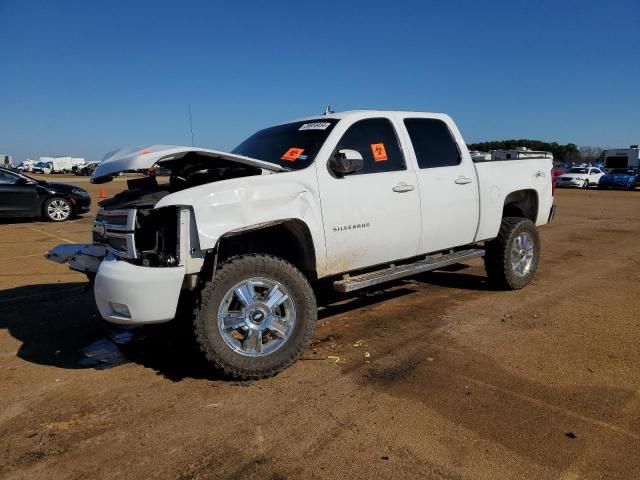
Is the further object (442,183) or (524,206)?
(524,206)

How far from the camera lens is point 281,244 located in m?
4.45

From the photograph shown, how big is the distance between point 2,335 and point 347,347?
3322 mm

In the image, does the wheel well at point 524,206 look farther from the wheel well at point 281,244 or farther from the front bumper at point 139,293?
the front bumper at point 139,293

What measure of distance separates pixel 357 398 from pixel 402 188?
2.11 m

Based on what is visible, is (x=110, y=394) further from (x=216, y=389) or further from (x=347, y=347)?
(x=347, y=347)

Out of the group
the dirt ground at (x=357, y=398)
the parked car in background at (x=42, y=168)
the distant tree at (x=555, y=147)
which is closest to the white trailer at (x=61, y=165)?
the parked car in background at (x=42, y=168)

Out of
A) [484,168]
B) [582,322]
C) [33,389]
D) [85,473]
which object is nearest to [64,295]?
[33,389]

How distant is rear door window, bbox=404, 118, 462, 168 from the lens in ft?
17.1

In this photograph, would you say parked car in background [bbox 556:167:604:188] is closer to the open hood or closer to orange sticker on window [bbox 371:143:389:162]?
orange sticker on window [bbox 371:143:389:162]

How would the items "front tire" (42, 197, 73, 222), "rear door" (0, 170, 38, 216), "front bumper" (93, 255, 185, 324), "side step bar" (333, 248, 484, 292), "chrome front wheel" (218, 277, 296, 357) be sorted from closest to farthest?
1. "front bumper" (93, 255, 185, 324)
2. "chrome front wheel" (218, 277, 296, 357)
3. "side step bar" (333, 248, 484, 292)
4. "rear door" (0, 170, 38, 216)
5. "front tire" (42, 197, 73, 222)

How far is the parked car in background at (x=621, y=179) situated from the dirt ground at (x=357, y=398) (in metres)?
34.5

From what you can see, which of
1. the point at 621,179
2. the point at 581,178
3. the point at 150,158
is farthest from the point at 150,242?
the point at 581,178

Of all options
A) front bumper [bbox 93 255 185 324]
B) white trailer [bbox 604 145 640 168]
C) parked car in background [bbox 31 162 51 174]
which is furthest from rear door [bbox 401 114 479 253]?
parked car in background [bbox 31 162 51 174]

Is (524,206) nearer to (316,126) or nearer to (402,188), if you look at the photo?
(402,188)
